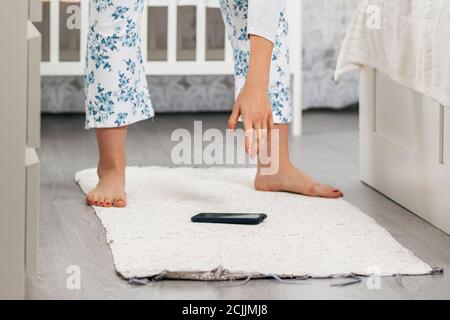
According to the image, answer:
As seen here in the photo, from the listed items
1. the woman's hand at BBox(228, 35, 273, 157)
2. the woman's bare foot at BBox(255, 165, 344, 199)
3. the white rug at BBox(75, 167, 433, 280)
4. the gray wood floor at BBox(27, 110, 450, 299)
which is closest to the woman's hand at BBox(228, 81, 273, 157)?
the woman's hand at BBox(228, 35, 273, 157)

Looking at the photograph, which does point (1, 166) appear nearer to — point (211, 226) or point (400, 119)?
point (211, 226)

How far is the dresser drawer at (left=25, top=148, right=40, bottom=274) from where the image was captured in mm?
1168

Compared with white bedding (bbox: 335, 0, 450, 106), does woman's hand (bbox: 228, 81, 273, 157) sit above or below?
below

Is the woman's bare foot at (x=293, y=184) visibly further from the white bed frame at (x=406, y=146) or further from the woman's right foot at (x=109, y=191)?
the woman's right foot at (x=109, y=191)

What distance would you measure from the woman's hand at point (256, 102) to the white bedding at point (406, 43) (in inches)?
11.3

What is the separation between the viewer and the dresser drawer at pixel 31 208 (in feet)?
3.83

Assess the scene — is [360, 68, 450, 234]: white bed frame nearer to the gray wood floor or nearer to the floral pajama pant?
the gray wood floor

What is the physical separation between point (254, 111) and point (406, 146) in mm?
490

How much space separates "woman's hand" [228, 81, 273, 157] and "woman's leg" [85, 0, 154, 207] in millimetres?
381

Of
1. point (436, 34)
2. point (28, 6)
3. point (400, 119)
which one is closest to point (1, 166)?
point (28, 6)

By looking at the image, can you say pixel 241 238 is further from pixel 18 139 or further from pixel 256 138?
pixel 18 139

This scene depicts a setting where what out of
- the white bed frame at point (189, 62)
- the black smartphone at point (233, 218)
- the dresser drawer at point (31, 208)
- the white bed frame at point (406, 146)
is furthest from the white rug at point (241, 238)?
the white bed frame at point (189, 62)

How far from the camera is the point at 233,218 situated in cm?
172
